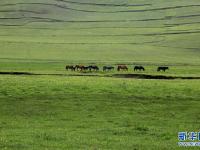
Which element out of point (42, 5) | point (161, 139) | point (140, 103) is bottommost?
point (161, 139)

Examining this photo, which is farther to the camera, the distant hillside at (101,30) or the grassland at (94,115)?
the distant hillside at (101,30)

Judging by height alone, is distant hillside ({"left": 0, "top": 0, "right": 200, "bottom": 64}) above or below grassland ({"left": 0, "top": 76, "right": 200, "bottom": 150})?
above

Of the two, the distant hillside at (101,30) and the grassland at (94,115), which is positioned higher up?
the distant hillside at (101,30)

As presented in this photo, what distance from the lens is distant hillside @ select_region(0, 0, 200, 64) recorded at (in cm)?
9256

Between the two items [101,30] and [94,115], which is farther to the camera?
[101,30]

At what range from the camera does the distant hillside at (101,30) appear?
92.6m

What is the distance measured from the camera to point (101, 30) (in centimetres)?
12600

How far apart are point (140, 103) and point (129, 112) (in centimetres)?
258

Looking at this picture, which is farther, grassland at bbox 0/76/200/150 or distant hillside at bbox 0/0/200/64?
distant hillside at bbox 0/0/200/64

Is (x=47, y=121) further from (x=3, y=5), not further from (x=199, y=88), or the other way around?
(x=3, y=5)

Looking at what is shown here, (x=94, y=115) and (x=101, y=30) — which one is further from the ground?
(x=101, y=30)

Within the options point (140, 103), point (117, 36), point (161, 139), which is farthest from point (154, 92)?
point (117, 36)

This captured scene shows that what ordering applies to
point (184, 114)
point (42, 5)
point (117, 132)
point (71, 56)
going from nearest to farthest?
point (117, 132)
point (184, 114)
point (71, 56)
point (42, 5)

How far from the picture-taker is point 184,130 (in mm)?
16125
